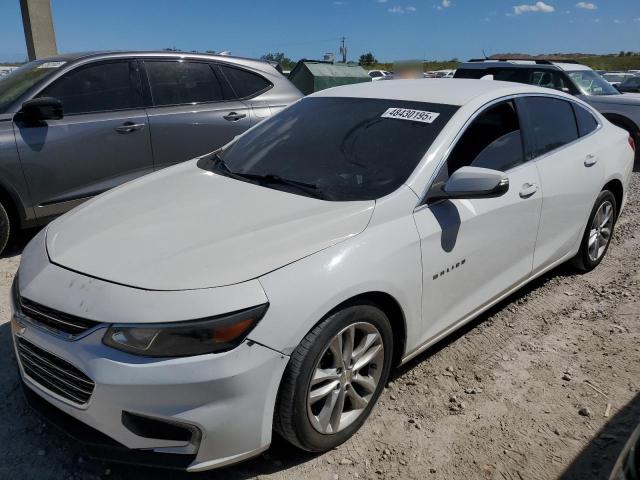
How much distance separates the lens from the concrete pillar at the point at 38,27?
13.3 meters

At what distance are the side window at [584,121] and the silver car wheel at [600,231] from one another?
→ 1.98 ft

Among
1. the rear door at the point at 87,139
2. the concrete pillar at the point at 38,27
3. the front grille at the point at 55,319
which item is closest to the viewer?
the front grille at the point at 55,319

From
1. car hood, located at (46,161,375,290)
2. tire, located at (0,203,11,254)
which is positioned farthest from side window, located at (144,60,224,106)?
car hood, located at (46,161,375,290)

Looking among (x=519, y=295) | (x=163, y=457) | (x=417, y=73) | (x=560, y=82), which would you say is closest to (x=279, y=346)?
(x=163, y=457)

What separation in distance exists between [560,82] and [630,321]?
7.16m

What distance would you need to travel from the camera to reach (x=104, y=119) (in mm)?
4734

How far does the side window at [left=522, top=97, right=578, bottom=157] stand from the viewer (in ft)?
11.5

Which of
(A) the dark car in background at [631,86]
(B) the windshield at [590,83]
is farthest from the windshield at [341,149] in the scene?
(A) the dark car in background at [631,86]

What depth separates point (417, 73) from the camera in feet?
19.3

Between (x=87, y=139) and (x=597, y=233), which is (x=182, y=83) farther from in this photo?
(x=597, y=233)

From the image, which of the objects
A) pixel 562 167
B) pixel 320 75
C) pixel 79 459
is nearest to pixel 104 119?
pixel 79 459

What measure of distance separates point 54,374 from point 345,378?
3.86 ft

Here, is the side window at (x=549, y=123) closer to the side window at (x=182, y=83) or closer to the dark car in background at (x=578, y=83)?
the side window at (x=182, y=83)

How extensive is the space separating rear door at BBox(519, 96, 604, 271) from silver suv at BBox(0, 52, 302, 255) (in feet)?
9.74
